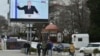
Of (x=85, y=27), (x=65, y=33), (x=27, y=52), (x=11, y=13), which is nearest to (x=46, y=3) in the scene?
(x=11, y=13)

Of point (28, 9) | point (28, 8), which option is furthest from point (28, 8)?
point (28, 9)

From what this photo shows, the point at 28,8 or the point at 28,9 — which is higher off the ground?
the point at 28,8

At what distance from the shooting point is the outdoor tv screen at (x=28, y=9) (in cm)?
4541

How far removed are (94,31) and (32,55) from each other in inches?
872

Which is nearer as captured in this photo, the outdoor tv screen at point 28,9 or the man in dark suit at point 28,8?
the man in dark suit at point 28,8

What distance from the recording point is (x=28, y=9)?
45625 millimetres

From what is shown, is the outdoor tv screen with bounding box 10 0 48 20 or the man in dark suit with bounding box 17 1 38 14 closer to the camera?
the man in dark suit with bounding box 17 1 38 14

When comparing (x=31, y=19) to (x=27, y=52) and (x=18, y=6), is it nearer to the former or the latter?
(x=18, y=6)

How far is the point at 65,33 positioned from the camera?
9294 cm

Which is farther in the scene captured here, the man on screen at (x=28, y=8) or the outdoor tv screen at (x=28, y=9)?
the outdoor tv screen at (x=28, y=9)

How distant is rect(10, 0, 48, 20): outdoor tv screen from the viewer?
4541 centimetres

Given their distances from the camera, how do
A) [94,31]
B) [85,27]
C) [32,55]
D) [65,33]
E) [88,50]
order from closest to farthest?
1. [32,55]
2. [88,50]
3. [94,31]
4. [85,27]
5. [65,33]

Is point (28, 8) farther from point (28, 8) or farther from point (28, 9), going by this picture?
point (28, 9)

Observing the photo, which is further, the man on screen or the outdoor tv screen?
the outdoor tv screen
